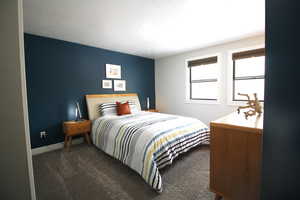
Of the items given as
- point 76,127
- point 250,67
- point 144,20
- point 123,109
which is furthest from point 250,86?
point 76,127

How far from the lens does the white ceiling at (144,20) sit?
1.74 m

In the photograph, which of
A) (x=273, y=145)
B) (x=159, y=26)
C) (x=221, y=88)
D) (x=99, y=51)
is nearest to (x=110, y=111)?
(x=99, y=51)

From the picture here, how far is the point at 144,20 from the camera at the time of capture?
7.01ft

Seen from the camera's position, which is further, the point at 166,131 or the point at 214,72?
the point at 214,72

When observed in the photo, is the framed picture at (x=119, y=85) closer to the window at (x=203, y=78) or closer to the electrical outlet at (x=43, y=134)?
the electrical outlet at (x=43, y=134)

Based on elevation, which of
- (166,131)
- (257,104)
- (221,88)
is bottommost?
(166,131)

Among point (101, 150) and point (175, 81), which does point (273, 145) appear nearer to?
point (101, 150)

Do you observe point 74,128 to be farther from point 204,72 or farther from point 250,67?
point 250,67

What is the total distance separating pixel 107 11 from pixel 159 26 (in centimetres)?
92

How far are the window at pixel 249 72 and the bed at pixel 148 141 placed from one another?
59.3 inches

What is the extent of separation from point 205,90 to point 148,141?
267 centimetres

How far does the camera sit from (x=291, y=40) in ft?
1.93

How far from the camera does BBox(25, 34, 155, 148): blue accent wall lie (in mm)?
2596

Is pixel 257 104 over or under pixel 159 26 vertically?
under
